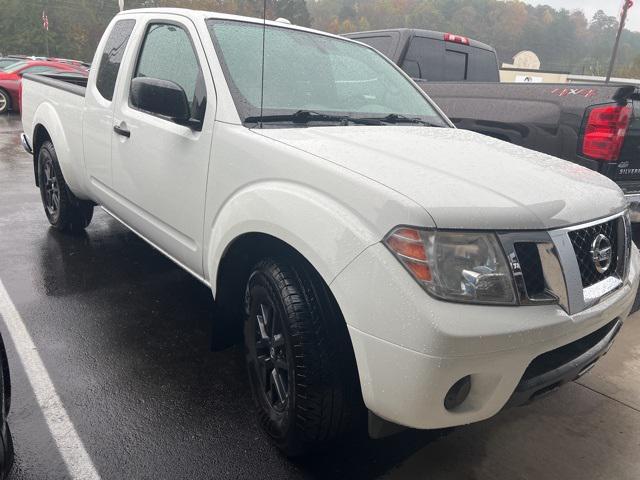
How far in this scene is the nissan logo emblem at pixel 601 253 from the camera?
6.72 feet

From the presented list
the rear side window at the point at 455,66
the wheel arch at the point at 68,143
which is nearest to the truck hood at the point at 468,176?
the wheel arch at the point at 68,143

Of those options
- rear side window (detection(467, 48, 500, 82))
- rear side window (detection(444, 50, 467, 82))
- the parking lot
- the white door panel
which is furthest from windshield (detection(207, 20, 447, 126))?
rear side window (detection(467, 48, 500, 82))

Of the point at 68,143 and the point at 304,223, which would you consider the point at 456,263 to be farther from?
the point at 68,143

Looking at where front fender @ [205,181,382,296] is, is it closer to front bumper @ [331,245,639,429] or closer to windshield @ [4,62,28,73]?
front bumper @ [331,245,639,429]

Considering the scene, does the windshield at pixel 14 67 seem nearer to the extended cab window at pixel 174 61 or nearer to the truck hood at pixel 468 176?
the extended cab window at pixel 174 61

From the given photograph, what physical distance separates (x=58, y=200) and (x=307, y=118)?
3140mm

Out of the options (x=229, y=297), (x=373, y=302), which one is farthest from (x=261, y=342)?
(x=373, y=302)

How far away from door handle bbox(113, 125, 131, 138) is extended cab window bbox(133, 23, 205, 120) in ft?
1.18

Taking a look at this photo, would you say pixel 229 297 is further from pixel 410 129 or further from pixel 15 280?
pixel 15 280

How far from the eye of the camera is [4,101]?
15.4 m

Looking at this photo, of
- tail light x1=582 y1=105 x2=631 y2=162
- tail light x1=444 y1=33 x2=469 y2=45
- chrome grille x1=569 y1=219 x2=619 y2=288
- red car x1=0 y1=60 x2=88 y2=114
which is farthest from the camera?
red car x1=0 y1=60 x2=88 y2=114

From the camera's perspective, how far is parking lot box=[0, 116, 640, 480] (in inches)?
92.1

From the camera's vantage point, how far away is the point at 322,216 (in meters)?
1.95

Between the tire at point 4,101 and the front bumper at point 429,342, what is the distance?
1652cm
